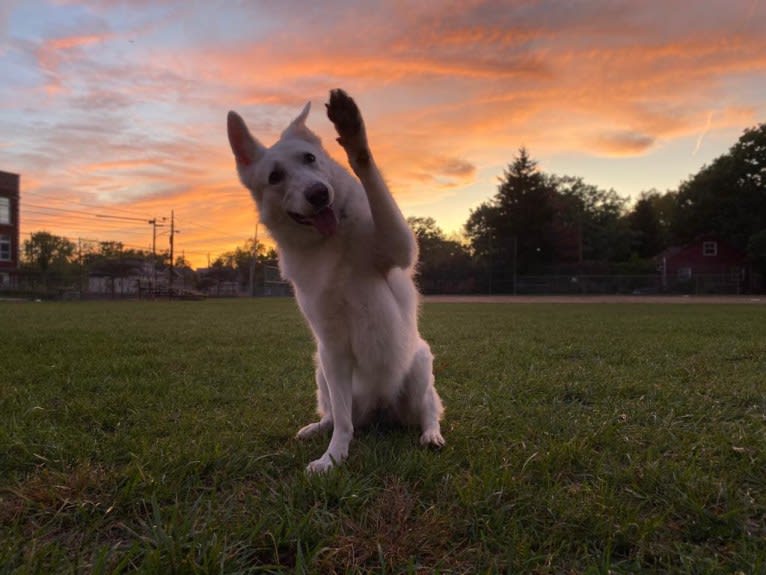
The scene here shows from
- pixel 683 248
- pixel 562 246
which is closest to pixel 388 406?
pixel 562 246

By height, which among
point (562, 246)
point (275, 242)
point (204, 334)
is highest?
point (562, 246)

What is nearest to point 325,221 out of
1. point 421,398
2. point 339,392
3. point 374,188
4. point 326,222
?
point 326,222

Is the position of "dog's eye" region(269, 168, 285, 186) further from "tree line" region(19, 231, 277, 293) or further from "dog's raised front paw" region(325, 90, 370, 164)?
"tree line" region(19, 231, 277, 293)

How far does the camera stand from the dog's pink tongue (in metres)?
2.45

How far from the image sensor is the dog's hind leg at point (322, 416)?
112 inches

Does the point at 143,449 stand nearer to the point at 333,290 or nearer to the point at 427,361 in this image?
the point at 333,290

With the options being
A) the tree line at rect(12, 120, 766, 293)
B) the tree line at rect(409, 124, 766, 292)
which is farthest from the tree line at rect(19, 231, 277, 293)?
the tree line at rect(409, 124, 766, 292)

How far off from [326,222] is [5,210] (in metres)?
53.9

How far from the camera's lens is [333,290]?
2439mm

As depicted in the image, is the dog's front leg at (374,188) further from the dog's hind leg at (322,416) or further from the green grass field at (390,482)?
the green grass field at (390,482)

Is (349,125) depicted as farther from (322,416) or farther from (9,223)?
(9,223)

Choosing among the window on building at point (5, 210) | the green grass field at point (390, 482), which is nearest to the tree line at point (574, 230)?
the window on building at point (5, 210)

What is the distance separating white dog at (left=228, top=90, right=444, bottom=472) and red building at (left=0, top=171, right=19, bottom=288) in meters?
51.4

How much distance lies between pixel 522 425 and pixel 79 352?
5421 millimetres
